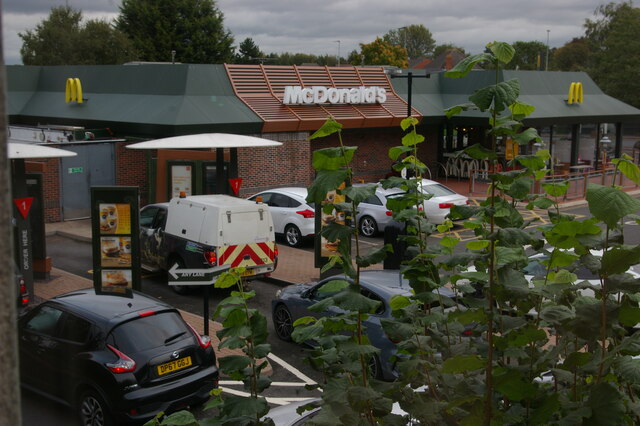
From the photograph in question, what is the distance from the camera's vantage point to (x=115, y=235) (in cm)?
1295

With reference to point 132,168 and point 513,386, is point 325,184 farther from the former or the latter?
point 132,168

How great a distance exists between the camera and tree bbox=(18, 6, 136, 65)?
5628 centimetres

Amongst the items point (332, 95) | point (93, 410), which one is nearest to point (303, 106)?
point (332, 95)

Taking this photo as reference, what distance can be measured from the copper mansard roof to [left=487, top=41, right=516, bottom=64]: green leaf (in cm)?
1977

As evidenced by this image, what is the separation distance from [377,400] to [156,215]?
1256cm

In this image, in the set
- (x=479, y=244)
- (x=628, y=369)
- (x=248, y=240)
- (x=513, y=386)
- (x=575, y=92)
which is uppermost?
(x=575, y=92)

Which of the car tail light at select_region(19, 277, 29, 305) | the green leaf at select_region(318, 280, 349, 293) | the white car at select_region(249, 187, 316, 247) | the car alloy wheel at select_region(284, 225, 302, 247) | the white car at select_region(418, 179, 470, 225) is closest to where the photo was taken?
the green leaf at select_region(318, 280, 349, 293)

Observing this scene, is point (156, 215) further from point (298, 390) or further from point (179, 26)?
point (179, 26)

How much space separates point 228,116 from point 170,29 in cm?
4008


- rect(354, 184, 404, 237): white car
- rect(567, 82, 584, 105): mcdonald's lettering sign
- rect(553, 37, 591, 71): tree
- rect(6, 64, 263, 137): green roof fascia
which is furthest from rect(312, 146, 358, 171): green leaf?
rect(553, 37, 591, 71): tree

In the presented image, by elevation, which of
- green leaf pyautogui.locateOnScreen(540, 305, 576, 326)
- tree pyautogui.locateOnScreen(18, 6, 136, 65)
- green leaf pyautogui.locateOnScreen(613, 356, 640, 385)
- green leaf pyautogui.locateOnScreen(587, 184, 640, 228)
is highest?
tree pyautogui.locateOnScreen(18, 6, 136, 65)

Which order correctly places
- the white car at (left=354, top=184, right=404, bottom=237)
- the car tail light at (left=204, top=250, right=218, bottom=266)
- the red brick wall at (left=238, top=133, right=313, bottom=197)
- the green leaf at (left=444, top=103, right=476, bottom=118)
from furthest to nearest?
the red brick wall at (left=238, top=133, right=313, bottom=197) → the white car at (left=354, top=184, right=404, bottom=237) → the car tail light at (left=204, top=250, right=218, bottom=266) → the green leaf at (left=444, top=103, right=476, bottom=118)

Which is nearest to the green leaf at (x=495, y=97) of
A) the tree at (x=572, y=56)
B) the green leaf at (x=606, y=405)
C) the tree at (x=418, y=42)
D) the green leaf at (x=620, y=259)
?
the green leaf at (x=620, y=259)

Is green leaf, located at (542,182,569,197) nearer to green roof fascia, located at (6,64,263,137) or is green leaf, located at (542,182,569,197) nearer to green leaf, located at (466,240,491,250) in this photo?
green leaf, located at (466,240,491,250)
